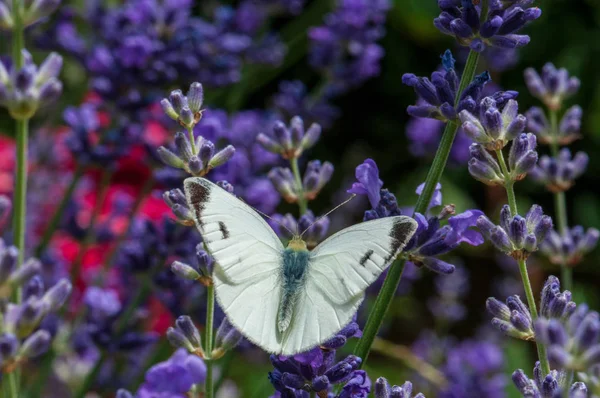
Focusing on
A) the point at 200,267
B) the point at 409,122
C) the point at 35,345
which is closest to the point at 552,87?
the point at 200,267

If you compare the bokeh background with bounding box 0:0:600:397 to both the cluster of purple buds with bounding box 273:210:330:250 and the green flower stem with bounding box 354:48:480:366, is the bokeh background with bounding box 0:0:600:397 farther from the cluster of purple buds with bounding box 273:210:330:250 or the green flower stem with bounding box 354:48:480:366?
the green flower stem with bounding box 354:48:480:366

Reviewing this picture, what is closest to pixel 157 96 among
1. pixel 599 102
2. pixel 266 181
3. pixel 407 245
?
pixel 266 181

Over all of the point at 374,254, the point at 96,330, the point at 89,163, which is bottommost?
the point at 96,330

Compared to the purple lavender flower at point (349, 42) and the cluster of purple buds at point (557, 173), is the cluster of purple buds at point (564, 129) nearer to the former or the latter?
the cluster of purple buds at point (557, 173)

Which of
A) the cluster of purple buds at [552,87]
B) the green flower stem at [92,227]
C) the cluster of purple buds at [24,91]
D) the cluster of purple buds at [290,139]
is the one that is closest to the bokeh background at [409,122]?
the green flower stem at [92,227]

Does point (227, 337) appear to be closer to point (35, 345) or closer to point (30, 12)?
point (35, 345)

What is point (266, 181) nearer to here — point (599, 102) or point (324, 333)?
point (324, 333)

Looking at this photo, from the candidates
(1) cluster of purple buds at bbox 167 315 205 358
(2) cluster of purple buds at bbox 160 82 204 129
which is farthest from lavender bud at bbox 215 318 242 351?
(2) cluster of purple buds at bbox 160 82 204 129
